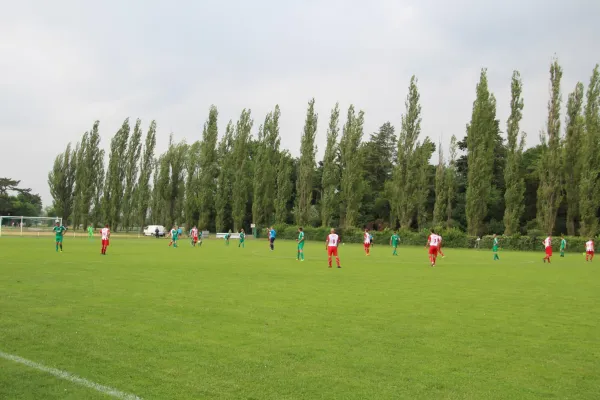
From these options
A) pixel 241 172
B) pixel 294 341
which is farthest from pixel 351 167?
pixel 294 341

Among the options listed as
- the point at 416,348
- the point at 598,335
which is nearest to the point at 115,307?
the point at 416,348

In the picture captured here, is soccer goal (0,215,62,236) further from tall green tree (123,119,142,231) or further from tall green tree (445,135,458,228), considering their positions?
tall green tree (445,135,458,228)

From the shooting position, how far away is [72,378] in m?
5.57

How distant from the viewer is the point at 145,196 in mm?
80438

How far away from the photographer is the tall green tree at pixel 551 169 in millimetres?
54906

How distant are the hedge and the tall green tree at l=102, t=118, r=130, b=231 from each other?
26170mm

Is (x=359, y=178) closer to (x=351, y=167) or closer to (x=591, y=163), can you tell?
(x=351, y=167)

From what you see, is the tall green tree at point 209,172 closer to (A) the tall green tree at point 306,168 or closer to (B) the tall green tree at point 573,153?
(A) the tall green tree at point 306,168

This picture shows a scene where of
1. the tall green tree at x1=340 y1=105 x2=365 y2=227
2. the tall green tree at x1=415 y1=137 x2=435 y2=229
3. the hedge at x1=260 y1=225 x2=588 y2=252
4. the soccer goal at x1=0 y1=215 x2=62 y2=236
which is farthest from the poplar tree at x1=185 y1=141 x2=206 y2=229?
the tall green tree at x1=415 y1=137 x2=435 y2=229

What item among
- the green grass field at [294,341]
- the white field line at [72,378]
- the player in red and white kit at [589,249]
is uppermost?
the player in red and white kit at [589,249]

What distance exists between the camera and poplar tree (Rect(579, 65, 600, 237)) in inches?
2014

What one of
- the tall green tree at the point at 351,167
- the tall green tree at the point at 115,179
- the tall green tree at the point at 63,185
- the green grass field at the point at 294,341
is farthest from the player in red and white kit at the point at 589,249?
the tall green tree at the point at 63,185

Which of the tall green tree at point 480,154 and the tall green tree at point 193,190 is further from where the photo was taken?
the tall green tree at point 193,190

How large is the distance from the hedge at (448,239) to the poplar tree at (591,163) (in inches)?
133
